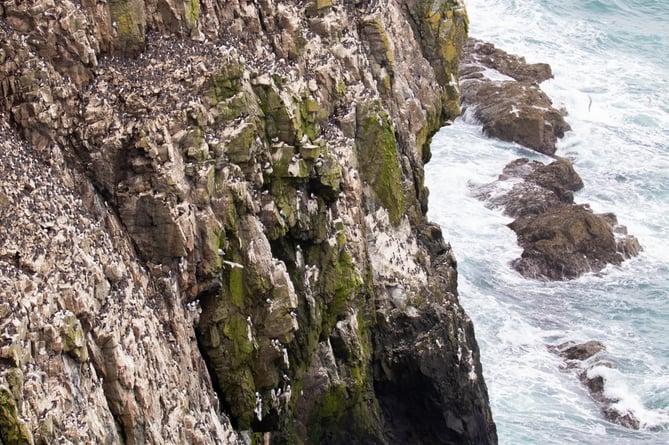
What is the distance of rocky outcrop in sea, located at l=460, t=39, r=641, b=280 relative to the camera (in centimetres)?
4375

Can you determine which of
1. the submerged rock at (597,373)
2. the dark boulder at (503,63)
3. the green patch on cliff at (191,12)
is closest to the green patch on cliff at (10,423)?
the green patch on cliff at (191,12)

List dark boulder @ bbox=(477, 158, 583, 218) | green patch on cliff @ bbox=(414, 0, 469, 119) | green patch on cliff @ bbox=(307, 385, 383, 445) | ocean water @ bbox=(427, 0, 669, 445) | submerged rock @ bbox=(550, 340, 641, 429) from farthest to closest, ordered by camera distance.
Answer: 1. dark boulder @ bbox=(477, 158, 583, 218)
2. ocean water @ bbox=(427, 0, 669, 445)
3. submerged rock @ bbox=(550, 340, 641, 429)
4. green patch on cliff @ bbox=(414, 0, 469, 119)
5. green patch on cliff @ bbox=(307, 385, 383, 445)

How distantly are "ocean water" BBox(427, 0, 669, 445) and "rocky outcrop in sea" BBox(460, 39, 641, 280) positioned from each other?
2.02 ft

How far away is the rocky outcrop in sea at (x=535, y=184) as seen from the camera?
1722 inches

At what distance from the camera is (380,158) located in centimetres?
2778

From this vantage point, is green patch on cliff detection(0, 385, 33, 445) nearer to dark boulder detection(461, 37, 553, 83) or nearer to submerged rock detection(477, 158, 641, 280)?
submerged rock detection(477, 158, 641, 280)

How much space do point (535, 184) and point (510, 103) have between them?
8.02 metres

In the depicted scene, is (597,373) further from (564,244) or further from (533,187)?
(533,187)

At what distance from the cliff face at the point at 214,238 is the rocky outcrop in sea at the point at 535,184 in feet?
49.0

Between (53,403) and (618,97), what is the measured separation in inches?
2026

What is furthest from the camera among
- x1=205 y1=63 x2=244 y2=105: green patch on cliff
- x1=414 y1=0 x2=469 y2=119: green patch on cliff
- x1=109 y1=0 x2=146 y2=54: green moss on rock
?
x1=414 y1=0 x2=469 y2=119: green patch on cliff

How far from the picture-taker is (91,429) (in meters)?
16.4

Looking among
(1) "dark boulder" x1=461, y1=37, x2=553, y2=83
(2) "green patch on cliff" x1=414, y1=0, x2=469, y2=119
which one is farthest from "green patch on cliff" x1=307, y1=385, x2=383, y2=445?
(1) "dark boulder" x1=461, y1=37, x2=553, y2=83

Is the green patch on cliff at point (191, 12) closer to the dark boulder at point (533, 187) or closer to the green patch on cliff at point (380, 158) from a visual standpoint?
the green patch on cliff at point (380, 158)
